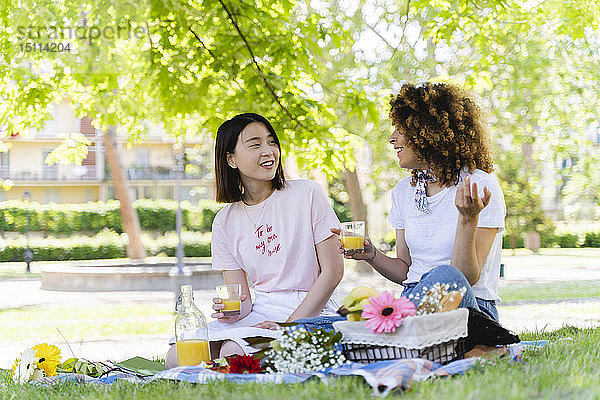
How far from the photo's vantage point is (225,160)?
350cm

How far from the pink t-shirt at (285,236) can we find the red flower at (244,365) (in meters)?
0.68

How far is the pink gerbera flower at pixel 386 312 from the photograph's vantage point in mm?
2406

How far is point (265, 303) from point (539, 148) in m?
10.5

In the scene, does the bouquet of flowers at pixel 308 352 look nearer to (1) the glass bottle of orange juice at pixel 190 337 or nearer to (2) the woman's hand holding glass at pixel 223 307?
(1) the glass bottle of orange juice at pixel 190 337

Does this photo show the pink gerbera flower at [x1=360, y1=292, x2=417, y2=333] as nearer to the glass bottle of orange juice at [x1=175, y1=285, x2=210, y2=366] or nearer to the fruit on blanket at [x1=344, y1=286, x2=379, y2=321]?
the fruit on blanket at [x1=344, y1=286, x2=379, y2=321]

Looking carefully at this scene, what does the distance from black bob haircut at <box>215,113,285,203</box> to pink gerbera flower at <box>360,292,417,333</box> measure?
1128 mm

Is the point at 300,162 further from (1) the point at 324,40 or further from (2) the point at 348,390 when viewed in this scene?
(2) the point at 348,390

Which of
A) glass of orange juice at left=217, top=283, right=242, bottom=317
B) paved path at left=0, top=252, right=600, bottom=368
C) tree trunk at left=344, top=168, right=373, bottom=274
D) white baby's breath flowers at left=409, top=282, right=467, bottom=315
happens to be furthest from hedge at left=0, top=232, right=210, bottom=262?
white baby's breath flowers at left=409, top=282, right=467, bottom=315

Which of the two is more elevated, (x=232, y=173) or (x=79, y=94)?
(x=79, y=94)

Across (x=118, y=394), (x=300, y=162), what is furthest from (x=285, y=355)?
(x=300, y=162)

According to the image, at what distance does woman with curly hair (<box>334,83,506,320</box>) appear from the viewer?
2.93 meters

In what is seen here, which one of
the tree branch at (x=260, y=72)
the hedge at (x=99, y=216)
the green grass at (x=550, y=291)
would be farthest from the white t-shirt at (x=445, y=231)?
the hedge at (x=99, y=216)

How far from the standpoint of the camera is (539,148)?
12719mm

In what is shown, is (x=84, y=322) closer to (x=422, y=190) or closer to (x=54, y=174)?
(x=422, y=190)
